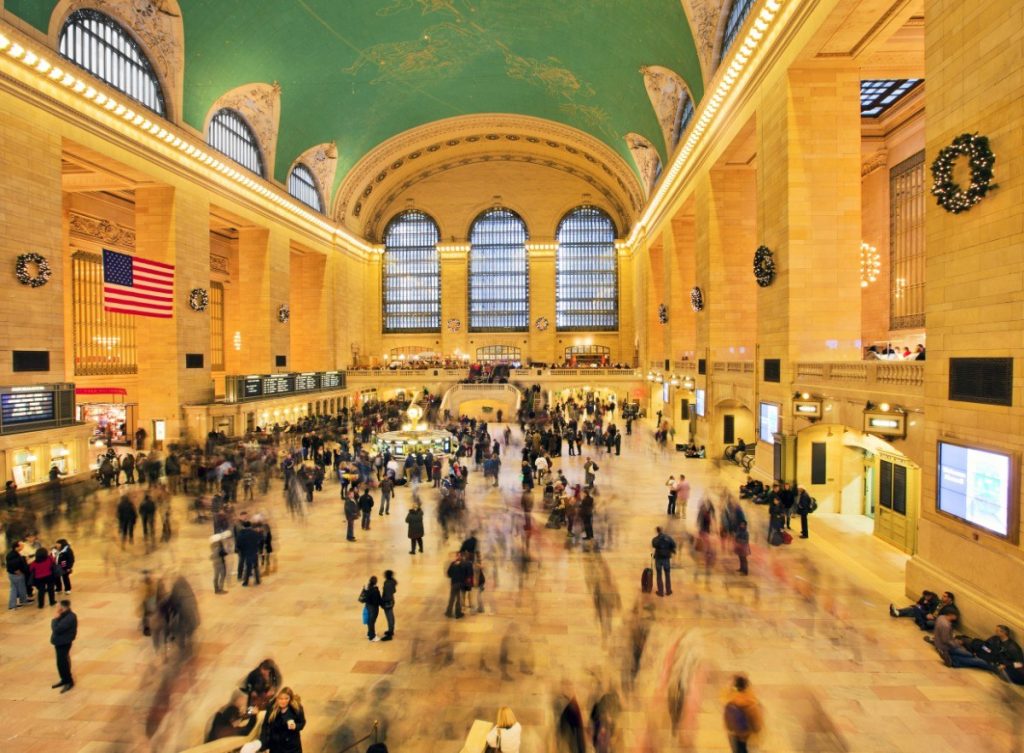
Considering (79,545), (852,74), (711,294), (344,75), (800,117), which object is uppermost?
(344,75)

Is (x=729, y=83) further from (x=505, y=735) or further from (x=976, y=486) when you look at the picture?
(x=505, y=735)

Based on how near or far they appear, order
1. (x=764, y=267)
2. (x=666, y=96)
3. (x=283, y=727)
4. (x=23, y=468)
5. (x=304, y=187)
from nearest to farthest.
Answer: (x=283, y=727)
(x=764, y=267)
(x=23, y=468)
(x=666, y=96)
(x=304, y=187)

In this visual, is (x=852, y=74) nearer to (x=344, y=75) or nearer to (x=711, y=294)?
(x=711, y=294)

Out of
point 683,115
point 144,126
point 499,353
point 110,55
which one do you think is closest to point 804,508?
point 683,115

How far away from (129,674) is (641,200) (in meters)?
33.0

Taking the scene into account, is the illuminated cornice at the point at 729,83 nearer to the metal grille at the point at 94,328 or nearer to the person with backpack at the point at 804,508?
the person with backpack at the point at 804,508

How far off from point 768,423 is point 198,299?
66.2 feet

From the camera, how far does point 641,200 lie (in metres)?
34.2

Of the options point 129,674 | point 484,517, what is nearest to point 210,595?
point 129,674

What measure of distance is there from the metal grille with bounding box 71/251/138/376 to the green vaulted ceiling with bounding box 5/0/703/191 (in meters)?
8.40

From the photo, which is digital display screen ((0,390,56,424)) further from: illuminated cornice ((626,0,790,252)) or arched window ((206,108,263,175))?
illuminated cornice ((626,0,790,252))

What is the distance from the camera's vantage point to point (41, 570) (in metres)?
7.82

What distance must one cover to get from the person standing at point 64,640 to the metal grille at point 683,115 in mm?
22826

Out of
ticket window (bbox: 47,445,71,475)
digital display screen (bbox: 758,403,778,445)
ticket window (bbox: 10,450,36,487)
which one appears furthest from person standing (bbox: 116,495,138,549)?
digital display screen (bbox: 758,403,778,445)
